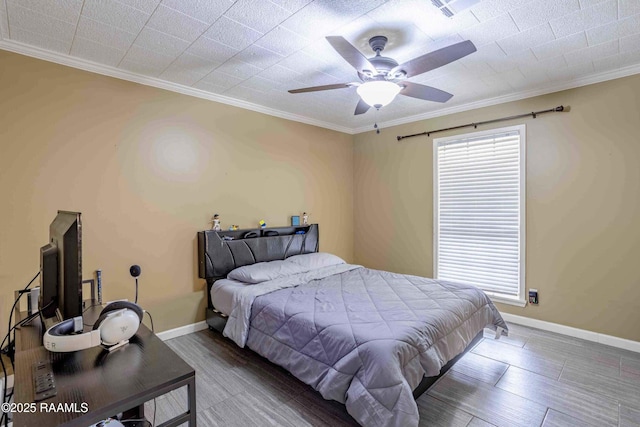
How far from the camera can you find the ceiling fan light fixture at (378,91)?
2.22 meters

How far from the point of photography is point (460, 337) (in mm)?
2346

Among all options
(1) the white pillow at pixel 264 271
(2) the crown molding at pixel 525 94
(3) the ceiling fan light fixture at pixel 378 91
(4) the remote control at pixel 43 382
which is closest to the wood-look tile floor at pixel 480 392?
(1) the white pillow at pixel 264 271

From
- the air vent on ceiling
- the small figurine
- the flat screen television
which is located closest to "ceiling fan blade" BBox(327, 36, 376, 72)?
the air vent on ceiling

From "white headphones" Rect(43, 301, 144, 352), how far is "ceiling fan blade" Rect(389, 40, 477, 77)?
7.14ft

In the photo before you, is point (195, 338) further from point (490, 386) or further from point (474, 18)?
point (474, 18)

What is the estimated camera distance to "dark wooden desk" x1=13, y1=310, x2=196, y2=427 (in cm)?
95

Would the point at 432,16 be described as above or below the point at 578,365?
above

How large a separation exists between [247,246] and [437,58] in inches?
106

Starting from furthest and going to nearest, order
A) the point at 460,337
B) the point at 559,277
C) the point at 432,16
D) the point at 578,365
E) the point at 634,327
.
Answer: the point at 559,277 → the point at 634,327 → the point at 578,365 → the point at 460,337 → the point at 432,16

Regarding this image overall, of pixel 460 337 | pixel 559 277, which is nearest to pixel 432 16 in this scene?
pixel 460 337

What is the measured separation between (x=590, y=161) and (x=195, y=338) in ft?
14.2

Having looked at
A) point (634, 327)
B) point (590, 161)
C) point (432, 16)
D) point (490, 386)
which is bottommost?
point (490, 386)

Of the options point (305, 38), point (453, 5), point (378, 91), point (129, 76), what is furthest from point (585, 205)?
point (129, 76)

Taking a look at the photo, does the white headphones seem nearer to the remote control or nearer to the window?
the remote control
